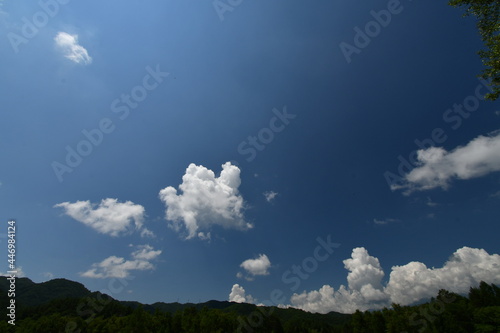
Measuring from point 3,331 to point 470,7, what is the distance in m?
99.1

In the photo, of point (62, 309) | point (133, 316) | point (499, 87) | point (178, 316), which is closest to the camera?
point (499, 87)

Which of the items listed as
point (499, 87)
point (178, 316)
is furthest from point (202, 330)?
point (499, 87)

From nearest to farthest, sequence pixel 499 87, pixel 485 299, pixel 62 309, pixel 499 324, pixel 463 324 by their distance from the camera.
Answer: pixel 499 87
pixel 499 324
pixel 463 324
pixel 485 299
pixel 62 309

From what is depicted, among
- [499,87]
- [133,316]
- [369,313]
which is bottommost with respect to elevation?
[369,313]

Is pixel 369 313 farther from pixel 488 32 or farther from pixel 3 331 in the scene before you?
pixel 3 331

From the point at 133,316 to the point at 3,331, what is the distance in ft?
124

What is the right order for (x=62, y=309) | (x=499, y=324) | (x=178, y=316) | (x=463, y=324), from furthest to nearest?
(x=62, y=309) < (x=178, y=316) < (x=463, y=324) < (x=499, y=324)

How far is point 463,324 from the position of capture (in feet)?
148

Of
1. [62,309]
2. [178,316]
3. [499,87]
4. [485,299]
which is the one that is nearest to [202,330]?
[178,316]

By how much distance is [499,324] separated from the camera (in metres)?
39.0

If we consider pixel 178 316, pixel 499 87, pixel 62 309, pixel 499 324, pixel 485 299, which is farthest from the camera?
pixel 62 309

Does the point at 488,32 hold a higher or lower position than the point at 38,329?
higher

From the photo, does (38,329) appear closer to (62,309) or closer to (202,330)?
(202,330)

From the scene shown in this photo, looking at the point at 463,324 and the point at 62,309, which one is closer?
the point at 463,324
